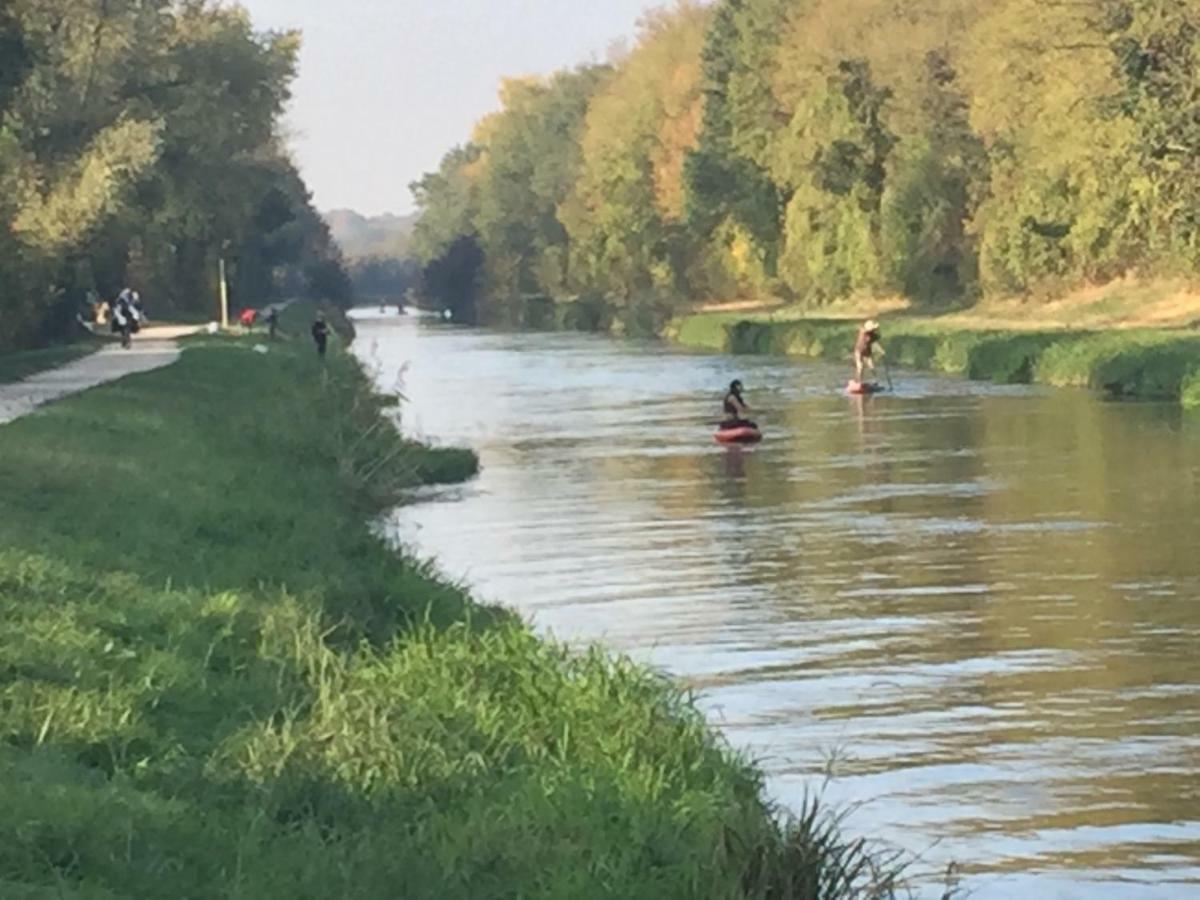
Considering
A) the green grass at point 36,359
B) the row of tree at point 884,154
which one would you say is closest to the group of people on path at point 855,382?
the row of tree at point 884,154

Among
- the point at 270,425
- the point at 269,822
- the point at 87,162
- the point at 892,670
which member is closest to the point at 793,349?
the point at 87,162

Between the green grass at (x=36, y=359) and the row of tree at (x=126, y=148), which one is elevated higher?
the row of tree at (x=126, y=148)

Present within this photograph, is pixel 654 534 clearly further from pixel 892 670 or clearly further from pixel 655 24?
pixel 655 24

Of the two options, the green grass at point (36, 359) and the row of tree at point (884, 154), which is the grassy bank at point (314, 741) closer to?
the green grass at point (36, 359)

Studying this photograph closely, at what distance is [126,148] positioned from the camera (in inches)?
2018

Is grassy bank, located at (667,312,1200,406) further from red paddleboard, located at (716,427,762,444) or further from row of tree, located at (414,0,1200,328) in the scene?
red paddleboard, located at (716,427,762,444)

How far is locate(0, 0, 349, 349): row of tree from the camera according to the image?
46.9 m

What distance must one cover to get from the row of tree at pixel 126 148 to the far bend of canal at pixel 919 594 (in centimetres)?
945

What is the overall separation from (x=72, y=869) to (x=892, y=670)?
10303 millimetres

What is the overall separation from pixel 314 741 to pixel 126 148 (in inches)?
1640

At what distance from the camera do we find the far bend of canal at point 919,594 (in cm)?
1352

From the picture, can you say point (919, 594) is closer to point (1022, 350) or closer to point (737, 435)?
point (737, 435)

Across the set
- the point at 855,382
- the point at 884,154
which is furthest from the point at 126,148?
the point at 884,154

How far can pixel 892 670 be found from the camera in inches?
710
